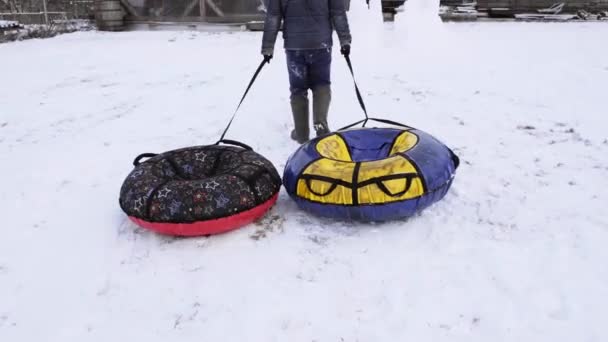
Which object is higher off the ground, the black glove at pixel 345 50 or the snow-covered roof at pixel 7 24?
the snow-covered roof at pixel 7 24

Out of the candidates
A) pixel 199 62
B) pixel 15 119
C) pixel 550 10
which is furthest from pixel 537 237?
pixel 550 10

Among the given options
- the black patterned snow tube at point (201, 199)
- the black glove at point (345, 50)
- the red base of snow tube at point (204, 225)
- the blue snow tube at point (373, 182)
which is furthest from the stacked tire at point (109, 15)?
the red base of snow tube at point (204, 225)

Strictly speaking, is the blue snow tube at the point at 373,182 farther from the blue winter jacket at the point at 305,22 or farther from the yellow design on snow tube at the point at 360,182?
the blue winter jacket at the point at 305,22

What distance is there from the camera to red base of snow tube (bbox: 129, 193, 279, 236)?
2.94m

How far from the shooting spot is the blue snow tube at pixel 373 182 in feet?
9.72

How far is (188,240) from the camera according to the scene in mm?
3074

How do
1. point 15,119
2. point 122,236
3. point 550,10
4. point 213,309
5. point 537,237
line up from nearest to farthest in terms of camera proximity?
point 213,309 → point 537,237 → point 122,236 → point 15,119 → point 550,10

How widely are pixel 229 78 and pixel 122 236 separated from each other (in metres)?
4.80

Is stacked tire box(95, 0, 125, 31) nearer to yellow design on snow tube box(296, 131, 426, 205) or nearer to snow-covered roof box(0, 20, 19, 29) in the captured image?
snow-covered roof box(0, 20, 19, 29)

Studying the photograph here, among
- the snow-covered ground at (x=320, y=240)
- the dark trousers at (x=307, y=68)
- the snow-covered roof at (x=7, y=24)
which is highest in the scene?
the snow-covered roof at (x=7, y=24)

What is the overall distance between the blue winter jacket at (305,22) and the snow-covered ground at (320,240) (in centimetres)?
98

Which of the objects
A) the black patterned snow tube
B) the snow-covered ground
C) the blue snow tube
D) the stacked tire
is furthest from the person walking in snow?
the stacked tire

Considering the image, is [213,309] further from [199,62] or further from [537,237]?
[199,62]

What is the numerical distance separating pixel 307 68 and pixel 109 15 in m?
10.8
